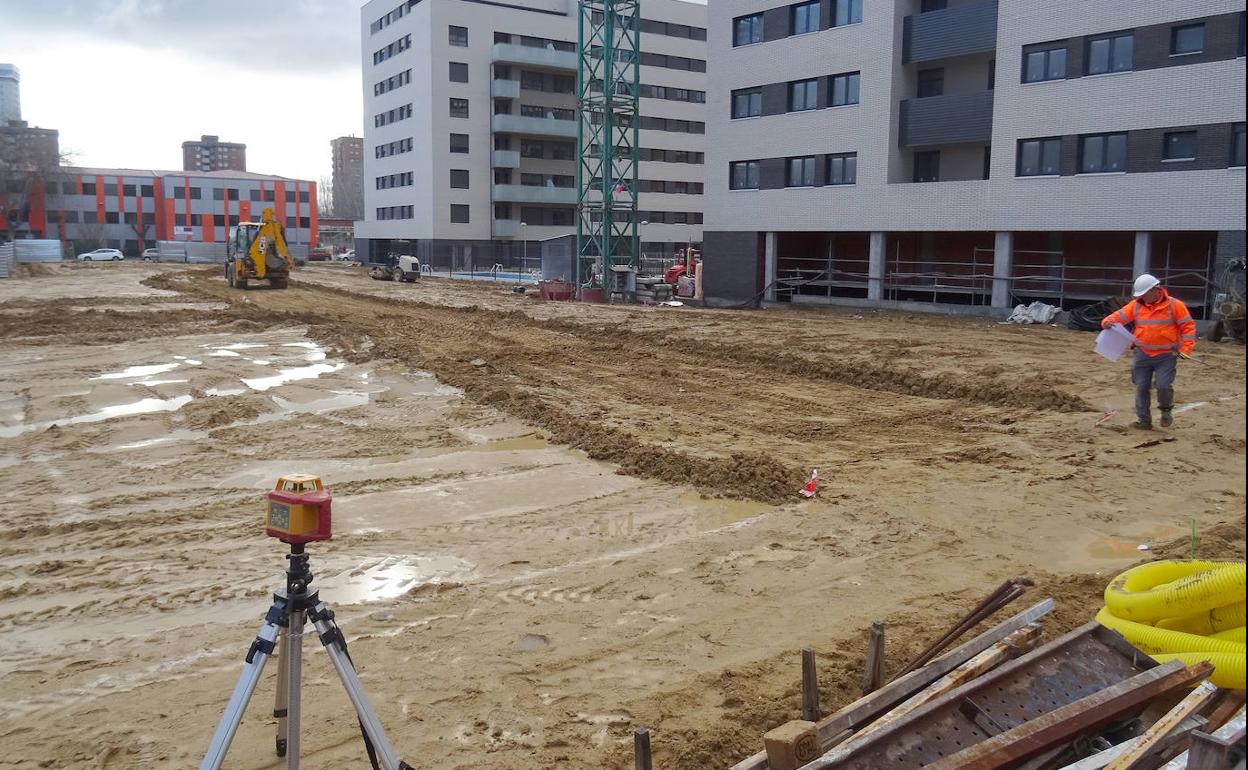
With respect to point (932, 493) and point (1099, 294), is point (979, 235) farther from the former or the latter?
point (932, 493)

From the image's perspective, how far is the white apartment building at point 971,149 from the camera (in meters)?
26.4

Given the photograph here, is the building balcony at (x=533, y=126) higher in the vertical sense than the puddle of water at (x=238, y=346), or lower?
higher

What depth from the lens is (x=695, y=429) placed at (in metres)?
13.3

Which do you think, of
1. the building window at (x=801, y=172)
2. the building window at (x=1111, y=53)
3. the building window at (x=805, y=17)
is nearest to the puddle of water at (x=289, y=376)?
the building window at (x=801, y=172)

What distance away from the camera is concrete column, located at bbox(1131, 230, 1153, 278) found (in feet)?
89.5


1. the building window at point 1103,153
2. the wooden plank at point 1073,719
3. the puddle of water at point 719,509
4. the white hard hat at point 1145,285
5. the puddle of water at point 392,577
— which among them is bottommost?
the puddle of water at point 392,577

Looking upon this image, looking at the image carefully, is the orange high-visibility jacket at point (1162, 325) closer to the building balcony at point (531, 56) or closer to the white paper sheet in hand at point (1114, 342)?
the white paper sheet in hand at point (1114, 342)

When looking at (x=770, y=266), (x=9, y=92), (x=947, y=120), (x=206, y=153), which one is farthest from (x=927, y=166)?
(x=206, y=153)

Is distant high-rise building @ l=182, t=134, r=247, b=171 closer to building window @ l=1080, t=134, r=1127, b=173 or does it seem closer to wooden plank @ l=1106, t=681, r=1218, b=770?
building window @ l=1080, t=134, r=1127, b=173

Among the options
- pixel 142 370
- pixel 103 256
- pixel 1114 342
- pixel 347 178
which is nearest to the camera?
pixel 1114 342

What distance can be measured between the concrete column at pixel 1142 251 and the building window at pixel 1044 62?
17.5 feet

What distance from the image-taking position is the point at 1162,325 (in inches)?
486

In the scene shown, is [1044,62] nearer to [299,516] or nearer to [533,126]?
[299,516]

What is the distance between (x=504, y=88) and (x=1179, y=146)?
4991 centimetres
